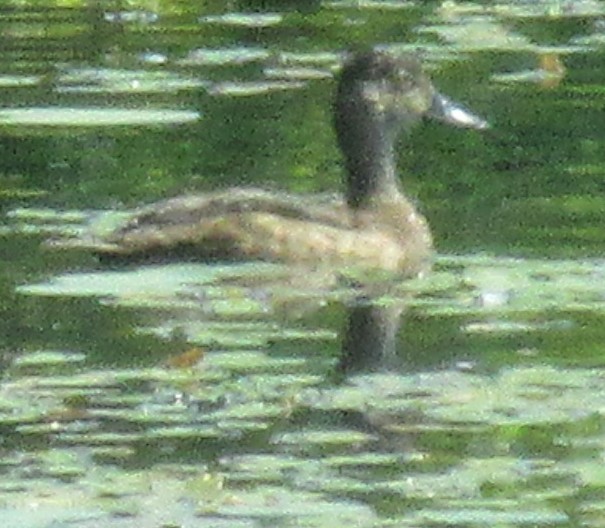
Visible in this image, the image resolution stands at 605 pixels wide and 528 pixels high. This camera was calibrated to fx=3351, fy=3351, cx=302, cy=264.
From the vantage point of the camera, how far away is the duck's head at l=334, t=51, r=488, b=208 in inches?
A: 512

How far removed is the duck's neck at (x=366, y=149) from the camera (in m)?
12.9

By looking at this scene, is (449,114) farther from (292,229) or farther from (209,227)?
(209,227)

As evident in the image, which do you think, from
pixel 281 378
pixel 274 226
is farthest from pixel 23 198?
pixel 281 378

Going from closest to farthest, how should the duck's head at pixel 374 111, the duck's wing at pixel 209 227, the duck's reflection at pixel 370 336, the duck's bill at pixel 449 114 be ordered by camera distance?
1. the duck's reflection at pixel 370 336
2. the duck's wing at pixel 209 227
3. the duck's head at pixel 374 111
4. the duck's bill at pixel 449 114

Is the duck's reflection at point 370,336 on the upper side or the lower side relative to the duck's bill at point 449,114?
lower

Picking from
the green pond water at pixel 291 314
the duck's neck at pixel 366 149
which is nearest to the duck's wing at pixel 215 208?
the green pond water at pixel 291 314

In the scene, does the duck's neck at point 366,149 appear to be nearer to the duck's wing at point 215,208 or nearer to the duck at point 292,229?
the duck at point 292,229

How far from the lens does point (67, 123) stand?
14.5 metres

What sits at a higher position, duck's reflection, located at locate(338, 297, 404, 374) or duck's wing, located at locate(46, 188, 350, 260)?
duck's wing, located at locate(46, 188, 350, 260)

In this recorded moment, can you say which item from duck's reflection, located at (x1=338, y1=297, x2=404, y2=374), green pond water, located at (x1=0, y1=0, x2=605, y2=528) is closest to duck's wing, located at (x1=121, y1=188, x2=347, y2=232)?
green pond water, located at (x1=0, y1=0, x2=605, y2=528)

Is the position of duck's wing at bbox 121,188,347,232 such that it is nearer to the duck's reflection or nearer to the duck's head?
the duck's reflection

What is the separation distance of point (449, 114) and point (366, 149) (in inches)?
20.0

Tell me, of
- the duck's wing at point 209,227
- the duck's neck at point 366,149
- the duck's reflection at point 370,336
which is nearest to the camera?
the duck's reflection at point 370,336

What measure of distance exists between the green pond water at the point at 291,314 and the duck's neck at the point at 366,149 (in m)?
0.22
